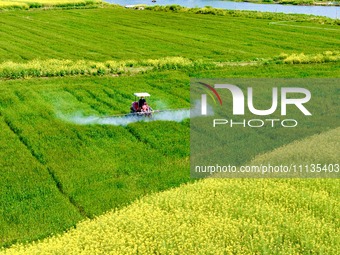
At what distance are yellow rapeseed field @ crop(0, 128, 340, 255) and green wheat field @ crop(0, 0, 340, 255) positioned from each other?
4 centimetres

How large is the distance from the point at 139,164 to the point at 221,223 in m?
7.46

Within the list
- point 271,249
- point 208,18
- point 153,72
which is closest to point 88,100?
point 153,72

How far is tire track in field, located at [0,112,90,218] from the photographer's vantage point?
17.5m

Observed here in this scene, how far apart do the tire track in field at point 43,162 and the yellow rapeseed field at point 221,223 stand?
143 centimetres

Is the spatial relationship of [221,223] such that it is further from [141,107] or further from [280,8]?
[280,8]

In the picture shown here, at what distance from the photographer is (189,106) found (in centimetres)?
2823

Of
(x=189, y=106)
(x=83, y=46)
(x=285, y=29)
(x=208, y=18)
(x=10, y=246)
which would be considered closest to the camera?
(x=10, y=246)

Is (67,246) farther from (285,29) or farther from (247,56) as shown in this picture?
→ (285,29)

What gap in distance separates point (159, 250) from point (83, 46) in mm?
37694

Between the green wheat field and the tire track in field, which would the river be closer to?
the green wheat field

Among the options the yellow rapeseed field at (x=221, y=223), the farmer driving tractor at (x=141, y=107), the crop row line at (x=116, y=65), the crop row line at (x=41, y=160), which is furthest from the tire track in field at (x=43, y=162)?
the crop row line at (x=116, y=65)

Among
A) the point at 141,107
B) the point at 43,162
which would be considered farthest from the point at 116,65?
the point at 43,162

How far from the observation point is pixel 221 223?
13602 mm

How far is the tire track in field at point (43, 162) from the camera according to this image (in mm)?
17506
